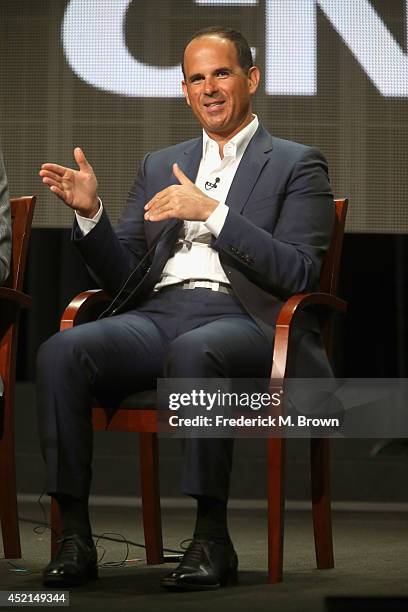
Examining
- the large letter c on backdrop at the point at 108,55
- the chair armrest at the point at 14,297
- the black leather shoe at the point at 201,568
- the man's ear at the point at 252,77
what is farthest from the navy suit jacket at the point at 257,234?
the large letter c on backdrop at the point at 108,55

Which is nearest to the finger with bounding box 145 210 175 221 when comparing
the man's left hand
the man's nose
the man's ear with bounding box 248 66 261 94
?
the man's left hand

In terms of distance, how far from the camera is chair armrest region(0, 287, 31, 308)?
2.71 metres

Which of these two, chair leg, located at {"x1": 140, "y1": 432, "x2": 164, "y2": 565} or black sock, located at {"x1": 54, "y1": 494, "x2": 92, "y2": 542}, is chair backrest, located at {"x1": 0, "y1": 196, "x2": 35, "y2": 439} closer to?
chair leg, located at {"x1": 140, "y1": 432, "x2": 164, "y2": 565}

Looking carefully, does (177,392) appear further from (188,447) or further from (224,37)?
(224,37)

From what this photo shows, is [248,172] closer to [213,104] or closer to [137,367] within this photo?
[213,104]

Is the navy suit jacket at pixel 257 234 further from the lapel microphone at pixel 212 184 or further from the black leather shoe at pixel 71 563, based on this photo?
the black leather shoe at pixel 71 563

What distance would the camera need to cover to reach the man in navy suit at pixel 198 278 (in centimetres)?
234

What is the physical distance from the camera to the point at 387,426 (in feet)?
18.8

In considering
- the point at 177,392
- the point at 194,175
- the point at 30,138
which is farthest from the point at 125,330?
the point at 30,138

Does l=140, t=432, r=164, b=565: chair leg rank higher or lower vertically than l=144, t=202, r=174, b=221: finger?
lower

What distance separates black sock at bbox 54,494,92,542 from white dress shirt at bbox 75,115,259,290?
64cm

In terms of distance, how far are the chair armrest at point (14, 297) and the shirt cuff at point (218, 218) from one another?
1.83ft

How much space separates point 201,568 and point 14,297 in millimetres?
897

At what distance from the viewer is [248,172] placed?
2.74m
